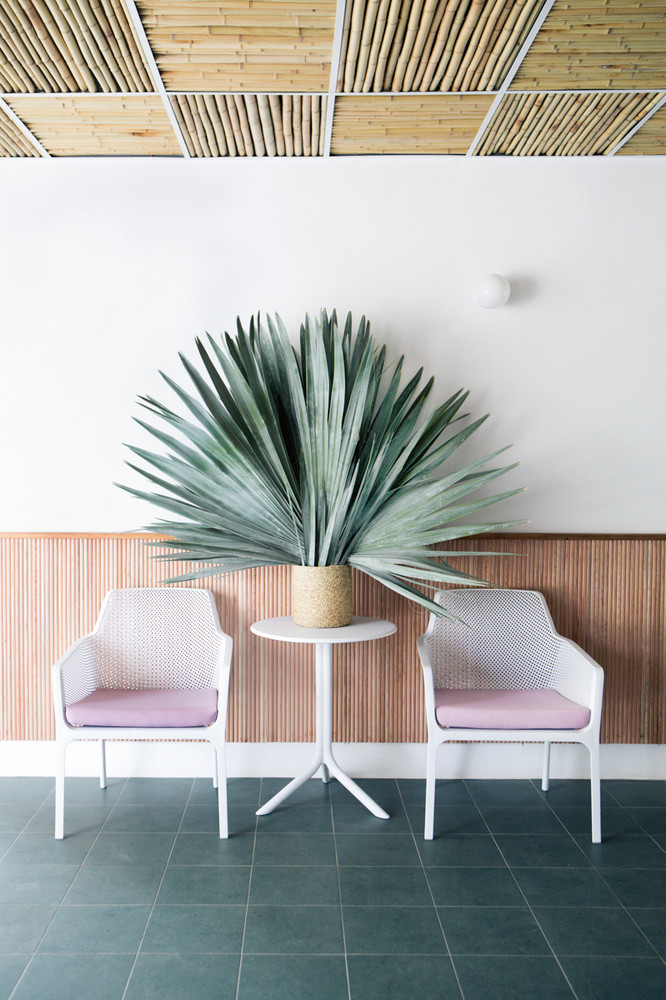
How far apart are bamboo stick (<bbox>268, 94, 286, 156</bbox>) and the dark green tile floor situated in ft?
9.33

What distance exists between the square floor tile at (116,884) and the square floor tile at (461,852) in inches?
37.8

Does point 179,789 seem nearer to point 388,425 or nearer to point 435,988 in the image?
point 435,988

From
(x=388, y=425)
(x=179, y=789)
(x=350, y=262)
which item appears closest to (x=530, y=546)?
(x=388, y=425)

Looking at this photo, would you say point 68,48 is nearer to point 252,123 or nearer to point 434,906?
point 252,123

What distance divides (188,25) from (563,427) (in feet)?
7.29

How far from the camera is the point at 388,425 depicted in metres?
3.15

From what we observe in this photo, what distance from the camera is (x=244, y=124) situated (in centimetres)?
310

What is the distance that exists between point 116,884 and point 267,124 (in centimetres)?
295

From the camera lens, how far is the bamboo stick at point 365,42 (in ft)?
7.83

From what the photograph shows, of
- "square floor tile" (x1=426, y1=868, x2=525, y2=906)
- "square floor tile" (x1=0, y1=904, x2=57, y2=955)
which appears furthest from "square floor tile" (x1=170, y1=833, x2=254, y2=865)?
"square floor tile" (x1=426, y1=868, x2=525, y2=906)

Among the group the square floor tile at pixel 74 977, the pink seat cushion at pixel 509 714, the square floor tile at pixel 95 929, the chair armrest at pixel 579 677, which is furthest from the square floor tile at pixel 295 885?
the chair armrest at pixel 579 677

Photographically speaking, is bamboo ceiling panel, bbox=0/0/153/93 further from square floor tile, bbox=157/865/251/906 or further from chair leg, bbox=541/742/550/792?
chair leg, bbox=541/742/550/792

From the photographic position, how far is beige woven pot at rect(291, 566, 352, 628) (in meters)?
2.98

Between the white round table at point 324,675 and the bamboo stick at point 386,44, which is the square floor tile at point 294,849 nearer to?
the white round table at point 324,675
